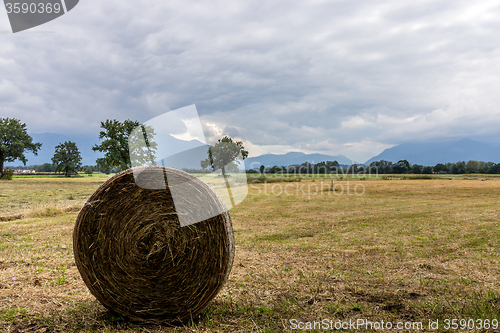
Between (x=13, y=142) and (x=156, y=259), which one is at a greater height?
(x=13, y=142)

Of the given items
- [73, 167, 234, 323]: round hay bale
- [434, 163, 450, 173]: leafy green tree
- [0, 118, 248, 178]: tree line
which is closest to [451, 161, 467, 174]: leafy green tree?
[434, 163, 450, 173]: leafy green tree

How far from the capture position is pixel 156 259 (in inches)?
183

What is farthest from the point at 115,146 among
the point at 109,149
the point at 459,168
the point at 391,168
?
the point at 459,168

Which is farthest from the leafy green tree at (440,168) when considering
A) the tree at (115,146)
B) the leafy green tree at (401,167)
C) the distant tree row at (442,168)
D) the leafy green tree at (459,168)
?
the tree at (115,146)

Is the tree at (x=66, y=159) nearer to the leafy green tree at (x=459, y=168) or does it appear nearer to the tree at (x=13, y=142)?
the tree at (x=13, y=142)

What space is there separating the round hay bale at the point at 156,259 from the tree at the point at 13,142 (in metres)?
73.4

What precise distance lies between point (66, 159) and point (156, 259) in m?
92.6

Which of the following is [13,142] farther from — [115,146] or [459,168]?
[459,168]

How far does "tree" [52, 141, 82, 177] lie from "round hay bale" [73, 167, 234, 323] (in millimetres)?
90312

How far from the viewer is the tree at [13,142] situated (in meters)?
62.6

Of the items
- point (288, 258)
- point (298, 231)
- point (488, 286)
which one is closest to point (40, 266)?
point (288, 258)

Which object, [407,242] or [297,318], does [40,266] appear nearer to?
[297,318]

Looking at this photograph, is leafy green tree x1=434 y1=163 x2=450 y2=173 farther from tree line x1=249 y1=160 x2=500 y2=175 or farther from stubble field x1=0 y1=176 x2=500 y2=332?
stubble field x1=0 y1=176 x2=500 y2=332

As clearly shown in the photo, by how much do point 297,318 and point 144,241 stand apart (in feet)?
8.86
